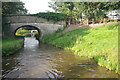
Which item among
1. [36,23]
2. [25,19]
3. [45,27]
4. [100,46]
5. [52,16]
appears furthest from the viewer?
[52,16]

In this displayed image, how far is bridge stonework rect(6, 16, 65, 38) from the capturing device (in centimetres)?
2577

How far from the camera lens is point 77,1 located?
2575cm

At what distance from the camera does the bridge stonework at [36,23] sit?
25766 mm

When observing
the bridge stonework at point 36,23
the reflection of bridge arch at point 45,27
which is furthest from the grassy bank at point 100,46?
the bridge stonework at point 36,23

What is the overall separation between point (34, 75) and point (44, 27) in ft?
71.2

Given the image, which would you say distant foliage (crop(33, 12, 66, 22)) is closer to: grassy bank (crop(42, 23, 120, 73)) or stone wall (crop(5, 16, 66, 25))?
stone wall (crop(5, 16, 66, 25))

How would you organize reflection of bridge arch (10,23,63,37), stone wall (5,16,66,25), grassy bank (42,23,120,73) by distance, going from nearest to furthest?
1. grassy bank (42,23,120,73)
2. stone wall (5,16,66,25)
3. reflection of bridge arch (10,23,63,37)

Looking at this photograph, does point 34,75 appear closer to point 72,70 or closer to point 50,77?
point 50,77

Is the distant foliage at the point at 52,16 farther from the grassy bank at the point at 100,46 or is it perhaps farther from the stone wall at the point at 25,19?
the grassy bank at the point at 100,46

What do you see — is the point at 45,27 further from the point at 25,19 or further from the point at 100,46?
the point at 100,46

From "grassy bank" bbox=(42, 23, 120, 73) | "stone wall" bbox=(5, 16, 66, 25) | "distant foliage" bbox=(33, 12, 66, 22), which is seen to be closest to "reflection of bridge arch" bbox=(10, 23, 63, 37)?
"stone wall" bbox=(5, 16, 66, 25)

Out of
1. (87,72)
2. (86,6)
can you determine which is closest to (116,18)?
(86,6)

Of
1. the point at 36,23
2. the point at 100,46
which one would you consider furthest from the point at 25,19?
the point at 100,46

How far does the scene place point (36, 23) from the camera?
2692 centimetres
